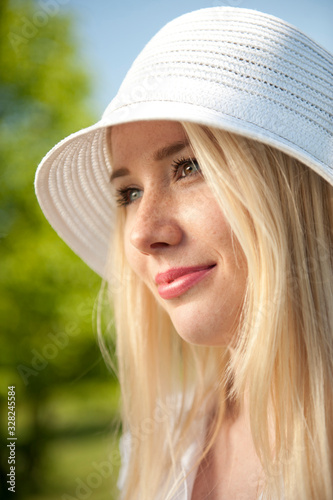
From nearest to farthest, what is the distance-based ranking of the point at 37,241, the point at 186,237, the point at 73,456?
the point at 186,237, the point at 37,241, the point at 73,456

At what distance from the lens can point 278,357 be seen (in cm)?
139

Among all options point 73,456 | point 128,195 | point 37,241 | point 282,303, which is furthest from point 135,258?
point 73,456

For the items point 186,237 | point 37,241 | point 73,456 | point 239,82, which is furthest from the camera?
point 73,456

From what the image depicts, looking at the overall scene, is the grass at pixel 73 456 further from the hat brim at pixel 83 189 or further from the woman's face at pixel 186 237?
the woman's face at pixel 186 237

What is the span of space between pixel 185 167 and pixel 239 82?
0.26 m

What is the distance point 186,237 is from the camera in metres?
1.42

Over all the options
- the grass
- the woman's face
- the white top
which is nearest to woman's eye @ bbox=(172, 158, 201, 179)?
the woman's face

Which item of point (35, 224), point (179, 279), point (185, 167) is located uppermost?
point (35, 224)

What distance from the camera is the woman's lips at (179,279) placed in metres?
1.43

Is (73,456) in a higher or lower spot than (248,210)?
higher

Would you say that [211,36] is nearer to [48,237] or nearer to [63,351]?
[48,237]

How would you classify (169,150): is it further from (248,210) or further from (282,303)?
(282,303)

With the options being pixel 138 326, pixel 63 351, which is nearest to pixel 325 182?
pixel 138 326

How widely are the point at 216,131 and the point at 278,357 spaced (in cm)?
61
